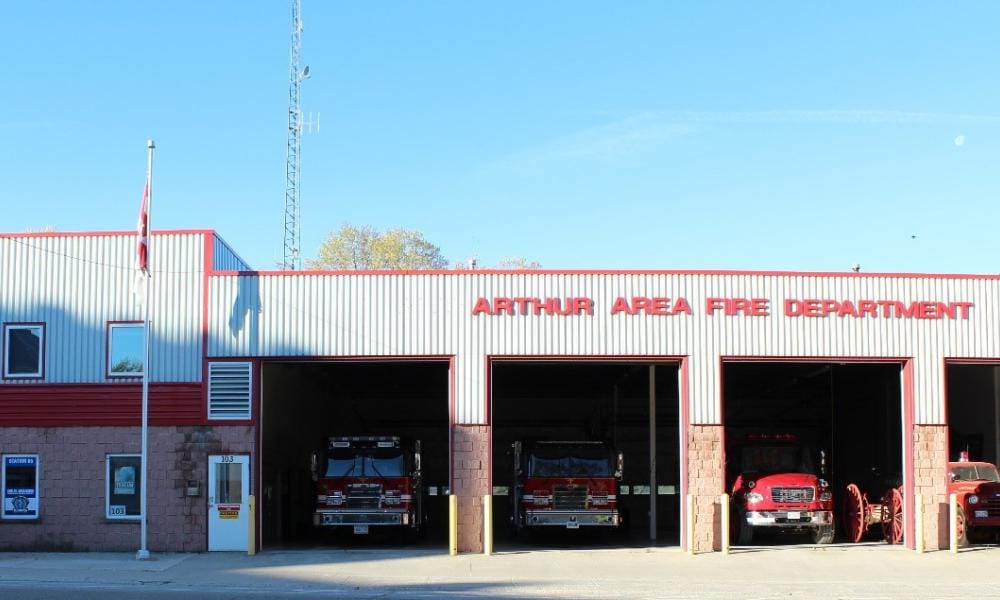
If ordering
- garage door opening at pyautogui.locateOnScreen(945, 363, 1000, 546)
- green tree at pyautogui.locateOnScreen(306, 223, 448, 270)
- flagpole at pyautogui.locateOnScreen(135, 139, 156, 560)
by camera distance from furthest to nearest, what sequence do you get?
green tree at pyautogui.locateOnScreen(306, 223, 448, 270), garage door opening at pyautogui.locateOnScreen(945, 363, 1000, 546), flagpole at pyautogui.locateOnScreen(135, 139, 156, 560)

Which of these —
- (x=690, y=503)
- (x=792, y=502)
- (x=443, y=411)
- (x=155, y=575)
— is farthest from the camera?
(x=443, y=411)

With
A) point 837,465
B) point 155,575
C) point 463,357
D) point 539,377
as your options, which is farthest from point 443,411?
point 155,575

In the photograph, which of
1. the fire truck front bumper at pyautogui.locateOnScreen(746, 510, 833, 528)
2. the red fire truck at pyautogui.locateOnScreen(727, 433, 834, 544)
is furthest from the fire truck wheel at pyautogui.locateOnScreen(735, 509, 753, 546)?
the fire truck front bumper at pyautogui.locateOnScreen(746, 510, 833, 528)

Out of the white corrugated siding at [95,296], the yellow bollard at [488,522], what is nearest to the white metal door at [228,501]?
the white corrugated siding at [95,296]

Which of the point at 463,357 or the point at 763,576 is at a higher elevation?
the point at 463,357

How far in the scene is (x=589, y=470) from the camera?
2697 centimetres

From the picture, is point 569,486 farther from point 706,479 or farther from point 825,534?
point 825,534

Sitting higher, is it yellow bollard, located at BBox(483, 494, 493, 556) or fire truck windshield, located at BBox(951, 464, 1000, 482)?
fire truck windshield, located at BBox(951, 464, 1000, 482)

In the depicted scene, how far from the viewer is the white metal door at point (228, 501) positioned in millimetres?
23547

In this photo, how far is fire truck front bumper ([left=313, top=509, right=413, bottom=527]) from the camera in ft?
84.7

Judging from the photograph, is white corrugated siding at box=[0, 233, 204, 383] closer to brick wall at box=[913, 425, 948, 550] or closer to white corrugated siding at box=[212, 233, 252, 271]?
white corrugated siding at box=[212, 233, 252, 271]

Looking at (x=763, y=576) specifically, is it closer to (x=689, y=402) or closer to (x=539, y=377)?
(x=689, y=402)

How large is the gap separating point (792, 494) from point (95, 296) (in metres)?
15.8

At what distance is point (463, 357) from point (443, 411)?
2030cm
